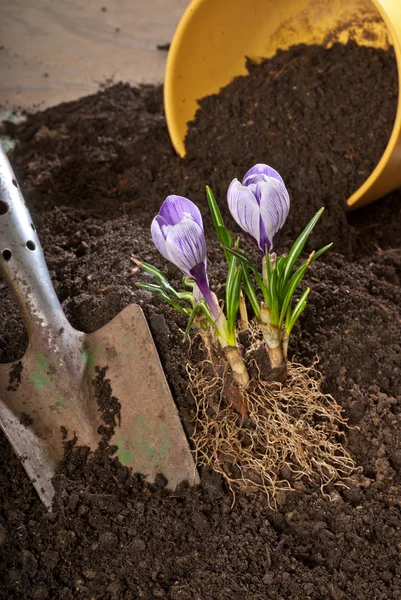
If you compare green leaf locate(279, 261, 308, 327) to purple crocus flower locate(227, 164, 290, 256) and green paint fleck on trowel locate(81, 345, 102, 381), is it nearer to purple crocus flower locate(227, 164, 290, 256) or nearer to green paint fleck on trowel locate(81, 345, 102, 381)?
purple crocus flower locate(227, 164, 290, 256)

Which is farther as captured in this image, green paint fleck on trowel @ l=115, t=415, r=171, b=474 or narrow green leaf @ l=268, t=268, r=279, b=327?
green paint fleck on trowel @ l=115, t=415, r=171, b=474

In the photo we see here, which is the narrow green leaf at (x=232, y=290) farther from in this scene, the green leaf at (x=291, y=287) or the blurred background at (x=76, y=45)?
the blurred background at (x=76, y=45)

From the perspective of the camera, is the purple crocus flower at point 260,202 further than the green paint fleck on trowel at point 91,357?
No

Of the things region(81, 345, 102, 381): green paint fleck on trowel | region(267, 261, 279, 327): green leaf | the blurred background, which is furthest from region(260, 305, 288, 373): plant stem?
the blurred background

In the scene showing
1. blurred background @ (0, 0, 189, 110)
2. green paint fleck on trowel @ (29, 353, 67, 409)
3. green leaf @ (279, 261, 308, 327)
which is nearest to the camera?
green leaf @ (279, 261, 308, 327)

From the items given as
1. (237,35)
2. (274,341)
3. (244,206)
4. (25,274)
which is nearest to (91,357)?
(25,274)

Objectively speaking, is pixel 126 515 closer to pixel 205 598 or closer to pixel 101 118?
pixel 205 598

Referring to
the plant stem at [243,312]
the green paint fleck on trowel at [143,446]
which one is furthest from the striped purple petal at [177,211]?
the green paint fleck on trowel at [143,446]
